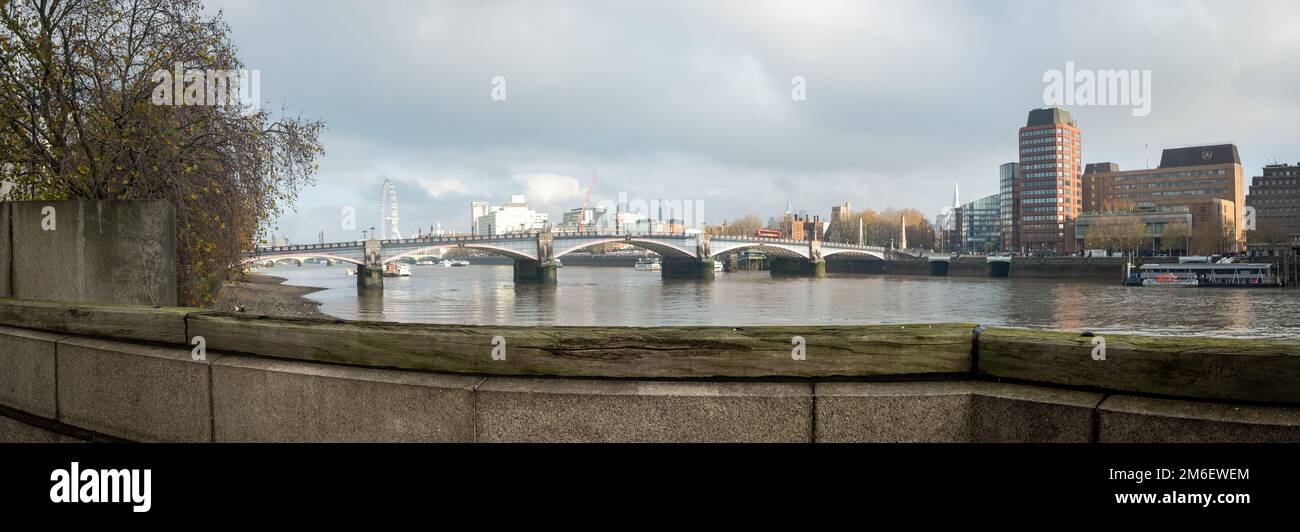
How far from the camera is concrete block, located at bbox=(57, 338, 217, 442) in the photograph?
4422mm

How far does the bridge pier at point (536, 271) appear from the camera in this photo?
9144 centimetres

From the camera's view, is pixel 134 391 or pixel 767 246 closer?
pixel 134 391

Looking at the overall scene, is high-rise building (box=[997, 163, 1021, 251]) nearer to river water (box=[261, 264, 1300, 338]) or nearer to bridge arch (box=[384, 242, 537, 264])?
river water (box=[261, 264, 1300, 338])

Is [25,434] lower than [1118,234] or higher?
lower

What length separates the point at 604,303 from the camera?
59000 millimetres

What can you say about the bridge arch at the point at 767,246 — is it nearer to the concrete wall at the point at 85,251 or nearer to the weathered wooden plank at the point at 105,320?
the concrete wall at the point at 85,251

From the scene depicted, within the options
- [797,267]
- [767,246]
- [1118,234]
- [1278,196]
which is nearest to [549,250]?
[767,246]

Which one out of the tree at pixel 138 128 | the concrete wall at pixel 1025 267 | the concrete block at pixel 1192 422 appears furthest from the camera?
the concrete wall at pixel 1025 267

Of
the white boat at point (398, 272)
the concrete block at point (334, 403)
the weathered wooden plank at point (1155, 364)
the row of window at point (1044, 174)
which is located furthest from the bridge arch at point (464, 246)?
the row of window at point (1044, 174)

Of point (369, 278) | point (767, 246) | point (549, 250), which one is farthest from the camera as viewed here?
point (767, 246)

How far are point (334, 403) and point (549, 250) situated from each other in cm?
9091

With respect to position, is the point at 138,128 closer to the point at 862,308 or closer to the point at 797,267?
the point at 862,308

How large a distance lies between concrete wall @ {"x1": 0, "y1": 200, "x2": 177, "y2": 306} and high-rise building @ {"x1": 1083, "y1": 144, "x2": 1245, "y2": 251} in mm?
172036

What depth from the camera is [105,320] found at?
191 inches
